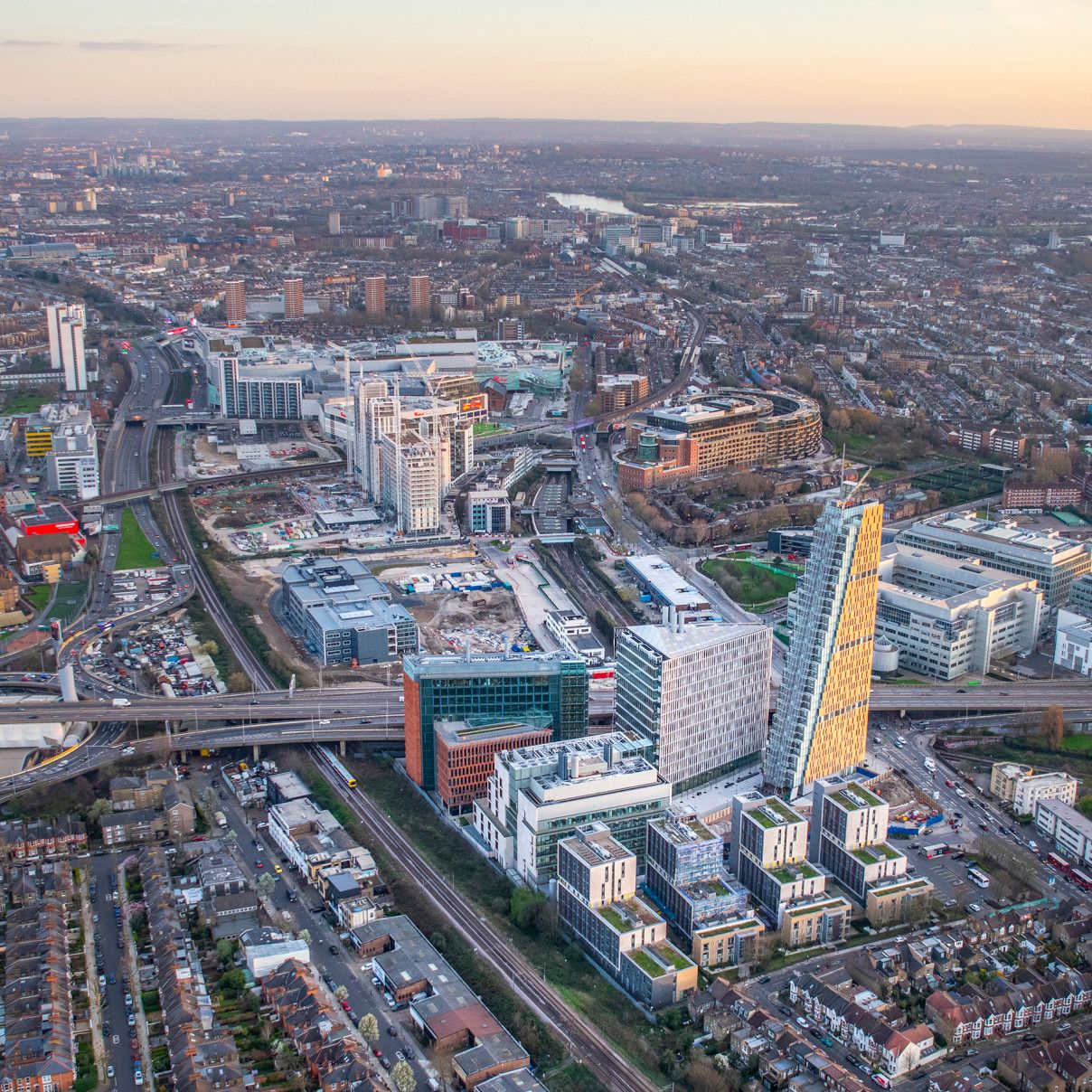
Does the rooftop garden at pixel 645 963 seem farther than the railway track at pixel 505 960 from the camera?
Yes

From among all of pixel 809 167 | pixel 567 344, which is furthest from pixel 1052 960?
pixel 809 167

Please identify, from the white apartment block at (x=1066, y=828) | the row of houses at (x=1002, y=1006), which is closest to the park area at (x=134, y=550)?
the white apartment block at (x=1066, y=828)

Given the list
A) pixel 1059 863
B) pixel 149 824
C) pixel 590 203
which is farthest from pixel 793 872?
pixel 590 203

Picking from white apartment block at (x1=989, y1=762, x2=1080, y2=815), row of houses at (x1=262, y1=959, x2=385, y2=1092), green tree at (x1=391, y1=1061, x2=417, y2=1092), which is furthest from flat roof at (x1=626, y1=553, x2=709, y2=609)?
green tree at (x1=391, y1=1061, x2=417, y2=1092)

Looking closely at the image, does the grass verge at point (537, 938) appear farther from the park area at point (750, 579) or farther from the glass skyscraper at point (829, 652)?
the park area at point (750, 579)

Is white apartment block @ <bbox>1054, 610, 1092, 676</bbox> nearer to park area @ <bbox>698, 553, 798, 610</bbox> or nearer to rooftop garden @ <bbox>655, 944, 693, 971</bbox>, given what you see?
park area @ <bbox>698, 553, 798, 610</bbox>

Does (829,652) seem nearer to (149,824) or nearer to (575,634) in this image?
(575,634)
